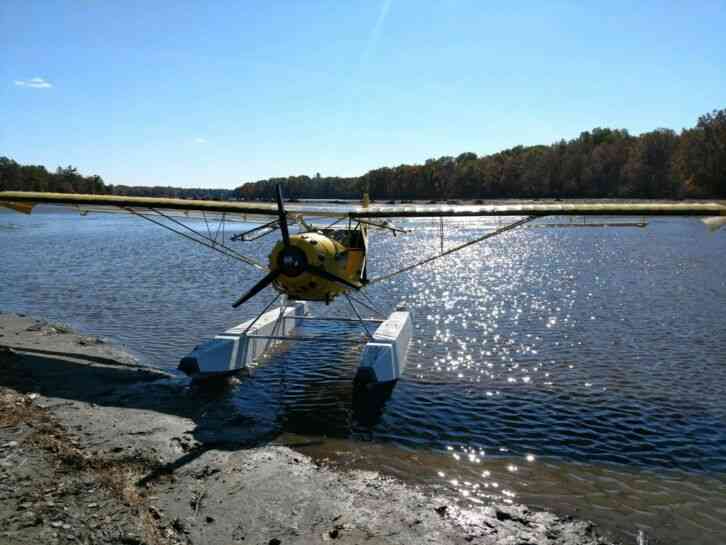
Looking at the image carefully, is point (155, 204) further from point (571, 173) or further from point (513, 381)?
point (571, 173)

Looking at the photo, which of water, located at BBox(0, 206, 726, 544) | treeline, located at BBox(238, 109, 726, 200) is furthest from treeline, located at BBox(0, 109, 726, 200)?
water, located at BBox(0, 206, 726, 544)

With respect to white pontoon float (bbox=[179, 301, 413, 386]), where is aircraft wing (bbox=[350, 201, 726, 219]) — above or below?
above

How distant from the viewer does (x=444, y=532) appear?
4.99 meters

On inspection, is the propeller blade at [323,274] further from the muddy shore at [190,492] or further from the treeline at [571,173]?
the treeline at [571,173]

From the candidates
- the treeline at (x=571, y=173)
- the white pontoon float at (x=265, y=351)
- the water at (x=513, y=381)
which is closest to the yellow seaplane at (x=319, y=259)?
the white pontoon float at (x=265, y=351)

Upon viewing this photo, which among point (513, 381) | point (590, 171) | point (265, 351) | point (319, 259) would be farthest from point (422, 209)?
point (590, 171)

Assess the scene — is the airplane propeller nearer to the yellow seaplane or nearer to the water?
the yellow seaplane

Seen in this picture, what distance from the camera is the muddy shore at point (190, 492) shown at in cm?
470

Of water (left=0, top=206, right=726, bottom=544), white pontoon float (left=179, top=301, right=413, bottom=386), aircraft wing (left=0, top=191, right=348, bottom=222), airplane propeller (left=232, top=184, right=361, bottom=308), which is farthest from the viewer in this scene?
aircraft wing (left=0, top=191, right=348, bottom=222)

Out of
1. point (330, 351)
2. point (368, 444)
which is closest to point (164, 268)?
point (330, 351)

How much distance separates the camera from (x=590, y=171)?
92.9 meters

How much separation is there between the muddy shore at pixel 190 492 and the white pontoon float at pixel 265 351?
51.9 inches

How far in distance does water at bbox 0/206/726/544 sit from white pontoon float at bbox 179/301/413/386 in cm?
40

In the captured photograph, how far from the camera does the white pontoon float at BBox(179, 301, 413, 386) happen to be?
357 inches
